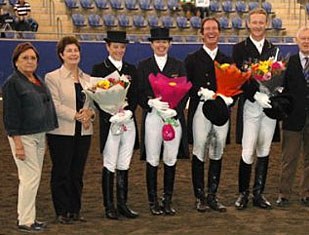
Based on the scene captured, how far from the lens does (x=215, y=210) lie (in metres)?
5.83

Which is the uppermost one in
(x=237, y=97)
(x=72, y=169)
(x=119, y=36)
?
(x=119, y=36)

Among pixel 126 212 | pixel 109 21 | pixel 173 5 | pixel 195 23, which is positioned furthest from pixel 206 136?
pixel 173 5

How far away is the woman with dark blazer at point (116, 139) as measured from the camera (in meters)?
5.53

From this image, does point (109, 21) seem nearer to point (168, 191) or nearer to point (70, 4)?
point (70, 4)

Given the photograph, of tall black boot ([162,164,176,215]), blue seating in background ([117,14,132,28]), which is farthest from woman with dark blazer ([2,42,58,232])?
blue seating in background ([117,14,132,28])

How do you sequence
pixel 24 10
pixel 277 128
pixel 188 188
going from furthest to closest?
pixel 24 10 < pixel 188 188 < pixel 277 128

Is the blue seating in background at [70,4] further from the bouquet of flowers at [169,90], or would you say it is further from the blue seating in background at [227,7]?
the bouquet of flowers at [169,90]

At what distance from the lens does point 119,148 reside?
18.3 feet

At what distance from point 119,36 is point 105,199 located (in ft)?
4.49

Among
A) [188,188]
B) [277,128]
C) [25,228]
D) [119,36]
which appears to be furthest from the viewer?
[188,188]

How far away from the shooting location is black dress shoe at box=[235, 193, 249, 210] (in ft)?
19.3

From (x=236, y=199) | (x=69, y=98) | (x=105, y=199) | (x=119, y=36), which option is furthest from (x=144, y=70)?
(x=236, y=199)

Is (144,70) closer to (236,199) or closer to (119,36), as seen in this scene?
(119,36)

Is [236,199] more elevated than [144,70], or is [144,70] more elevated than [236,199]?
[144,70]
